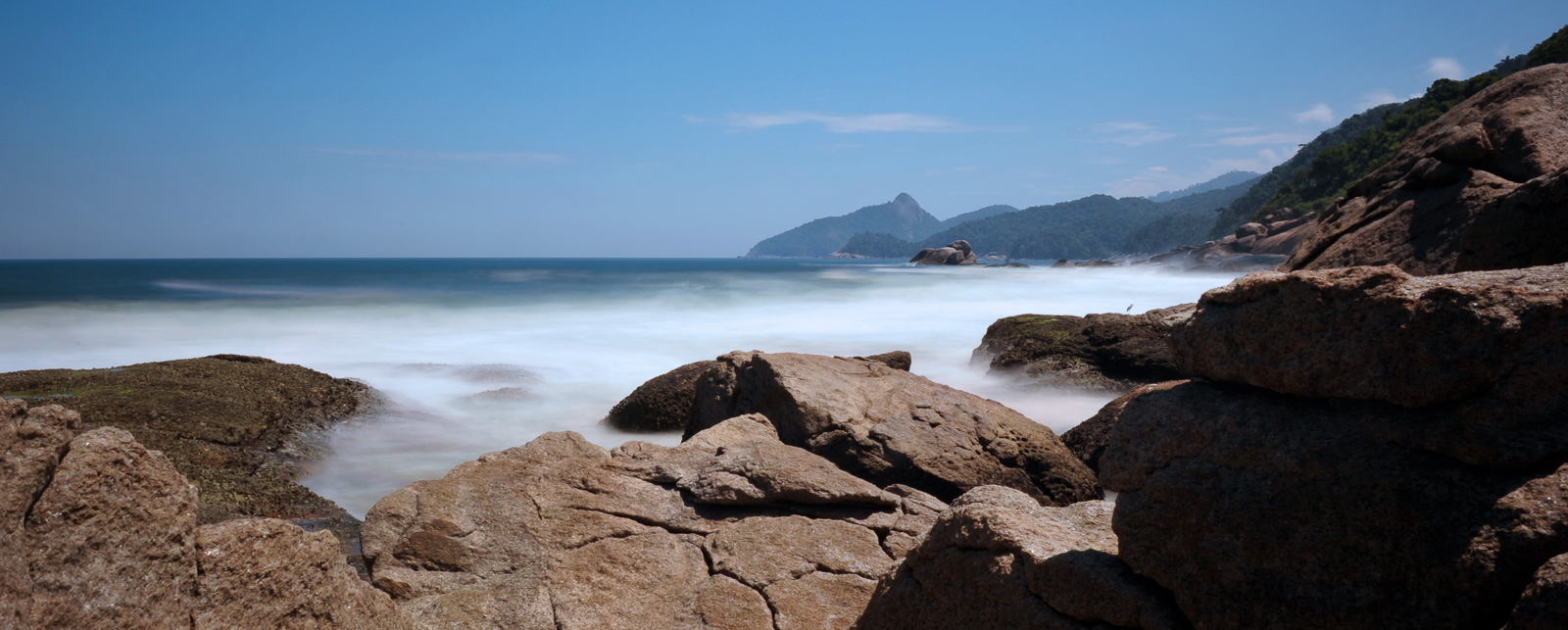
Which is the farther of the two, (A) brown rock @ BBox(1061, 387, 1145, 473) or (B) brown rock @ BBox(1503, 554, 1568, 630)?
(A) brown rock @ BBox(1061, 387, 1145, 473)

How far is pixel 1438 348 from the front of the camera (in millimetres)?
2193

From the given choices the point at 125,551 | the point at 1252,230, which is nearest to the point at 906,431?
the point at 125,551

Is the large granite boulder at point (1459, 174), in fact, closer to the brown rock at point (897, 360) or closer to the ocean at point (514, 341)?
the ocean at point (514, 341)

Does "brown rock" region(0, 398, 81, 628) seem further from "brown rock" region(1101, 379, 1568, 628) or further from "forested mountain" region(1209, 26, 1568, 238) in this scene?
"forested mountain" region(1209, 26, 1568, 238)

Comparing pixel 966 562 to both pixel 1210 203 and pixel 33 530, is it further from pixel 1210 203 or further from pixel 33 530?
pixel 1210 203

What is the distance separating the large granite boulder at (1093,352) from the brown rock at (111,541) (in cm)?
1057

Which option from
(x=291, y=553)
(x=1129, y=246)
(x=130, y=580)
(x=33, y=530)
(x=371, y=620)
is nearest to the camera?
(x=33, y=530)

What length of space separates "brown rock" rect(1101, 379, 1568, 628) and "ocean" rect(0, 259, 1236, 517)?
7041 millimetres

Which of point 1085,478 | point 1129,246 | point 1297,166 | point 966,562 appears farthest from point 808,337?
point 1129,246

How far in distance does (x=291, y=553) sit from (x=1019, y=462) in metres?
5.16

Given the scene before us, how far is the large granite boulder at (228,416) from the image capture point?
259 inches

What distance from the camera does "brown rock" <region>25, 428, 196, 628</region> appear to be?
7.57ft

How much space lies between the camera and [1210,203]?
182 m

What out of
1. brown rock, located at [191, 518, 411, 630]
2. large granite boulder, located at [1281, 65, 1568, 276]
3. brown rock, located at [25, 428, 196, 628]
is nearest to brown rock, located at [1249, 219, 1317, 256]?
large granite boulder, located at [1281, 65, 1568, 276]
